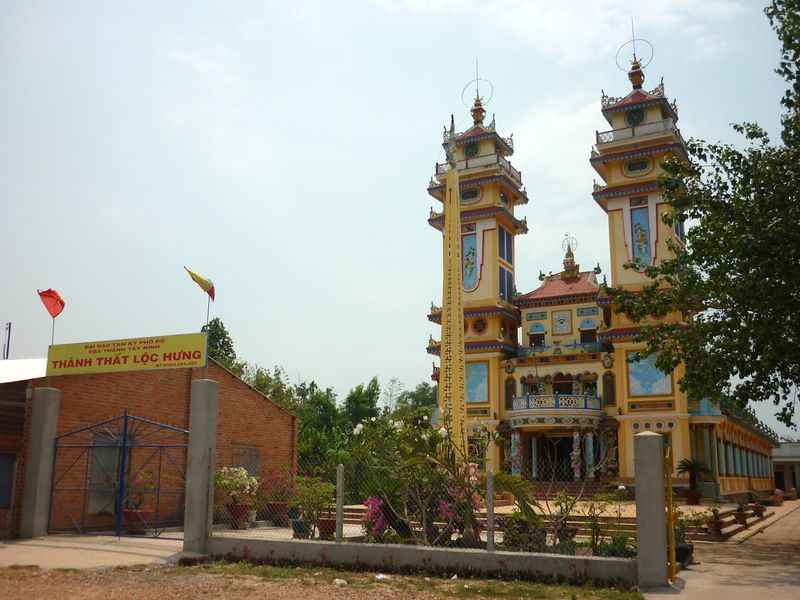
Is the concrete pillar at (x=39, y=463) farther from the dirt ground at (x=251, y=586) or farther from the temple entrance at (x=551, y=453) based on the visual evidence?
the temple entrance at (x=551, y=453)

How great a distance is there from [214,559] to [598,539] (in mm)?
6145

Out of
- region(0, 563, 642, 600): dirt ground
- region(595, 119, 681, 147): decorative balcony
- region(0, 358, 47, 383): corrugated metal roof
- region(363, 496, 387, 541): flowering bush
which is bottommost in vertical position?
region(0, 563, 642, 600): dirt ground

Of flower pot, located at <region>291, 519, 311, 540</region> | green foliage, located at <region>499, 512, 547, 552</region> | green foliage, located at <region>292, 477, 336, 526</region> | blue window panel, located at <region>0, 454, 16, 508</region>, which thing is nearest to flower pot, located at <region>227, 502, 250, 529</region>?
blue window panel, located at <region>0, 454, 16, 508</region>

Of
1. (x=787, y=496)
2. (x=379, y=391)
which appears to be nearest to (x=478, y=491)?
(x=379, y=391)

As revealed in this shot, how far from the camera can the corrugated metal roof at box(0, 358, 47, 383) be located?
1625cm

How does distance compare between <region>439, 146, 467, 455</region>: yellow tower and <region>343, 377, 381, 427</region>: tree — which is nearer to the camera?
<region>439, 146, 467, 455</region>: yellow tower

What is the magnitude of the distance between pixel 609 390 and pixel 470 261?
31.3ft

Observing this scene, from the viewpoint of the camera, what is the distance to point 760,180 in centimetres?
1602

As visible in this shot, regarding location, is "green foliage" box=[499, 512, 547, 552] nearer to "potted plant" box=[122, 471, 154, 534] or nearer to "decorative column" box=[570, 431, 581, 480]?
"potted plant" box=[122, 471, 154, 534]

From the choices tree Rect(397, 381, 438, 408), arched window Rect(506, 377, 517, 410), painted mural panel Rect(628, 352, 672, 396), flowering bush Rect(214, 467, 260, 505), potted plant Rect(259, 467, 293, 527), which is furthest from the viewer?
tree Rect(397, 381, 438, 408)

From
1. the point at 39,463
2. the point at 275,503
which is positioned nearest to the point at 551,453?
the point at 275,503

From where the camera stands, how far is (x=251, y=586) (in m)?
10.3

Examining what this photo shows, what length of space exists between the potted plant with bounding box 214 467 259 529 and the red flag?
17.3 ft

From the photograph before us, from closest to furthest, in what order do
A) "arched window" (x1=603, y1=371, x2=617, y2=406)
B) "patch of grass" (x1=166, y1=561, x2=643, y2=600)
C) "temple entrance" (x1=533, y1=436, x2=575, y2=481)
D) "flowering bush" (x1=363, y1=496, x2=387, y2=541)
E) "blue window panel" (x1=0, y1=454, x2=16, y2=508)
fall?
"patch of grass" (x1=166, y1=561, x2=643, y2=600) → "flowering bush" (x1=363, y1=496, x2=387, y2=541) → "blue window panel" (x1=0, y1=454, x2=16, y2=508) → "arched window" (x1=603, y1=371, x2=617, y2=406) → "temple entrance" (x1=533, y1=436, x2=575, y2=481)
